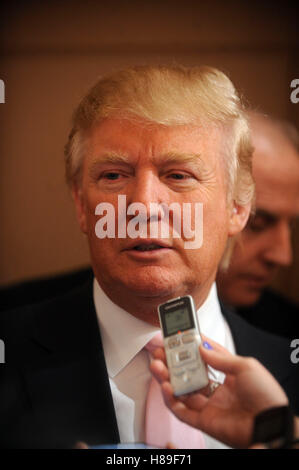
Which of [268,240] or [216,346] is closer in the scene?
[216,346]

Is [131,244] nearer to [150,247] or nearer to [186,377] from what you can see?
[150,247]

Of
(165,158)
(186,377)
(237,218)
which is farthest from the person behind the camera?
(237,218)

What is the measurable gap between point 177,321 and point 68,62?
2.43 feet

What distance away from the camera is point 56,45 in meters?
1.58

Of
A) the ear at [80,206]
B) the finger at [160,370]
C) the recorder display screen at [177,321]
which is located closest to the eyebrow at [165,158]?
the ear at [80,206]

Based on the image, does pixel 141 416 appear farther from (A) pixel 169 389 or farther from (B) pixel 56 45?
(B) pixel 56 45

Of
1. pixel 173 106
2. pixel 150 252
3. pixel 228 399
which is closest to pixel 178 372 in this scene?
pixel 228 399

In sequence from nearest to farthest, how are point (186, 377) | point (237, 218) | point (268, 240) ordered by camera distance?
point (186, 377) < point (237, 218) < point (268, 240)

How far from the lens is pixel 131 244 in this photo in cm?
138

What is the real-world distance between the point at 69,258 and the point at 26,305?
0.53 feet

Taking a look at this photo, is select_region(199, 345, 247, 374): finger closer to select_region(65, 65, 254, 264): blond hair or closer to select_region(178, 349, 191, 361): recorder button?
select_region(178, 349, 191, 361): recorder button

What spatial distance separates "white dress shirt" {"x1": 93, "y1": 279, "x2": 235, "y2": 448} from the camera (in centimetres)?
137

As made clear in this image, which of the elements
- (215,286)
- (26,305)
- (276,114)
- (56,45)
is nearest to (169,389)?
(215,286)

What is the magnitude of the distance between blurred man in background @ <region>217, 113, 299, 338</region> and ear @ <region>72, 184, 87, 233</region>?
1.21 feet
